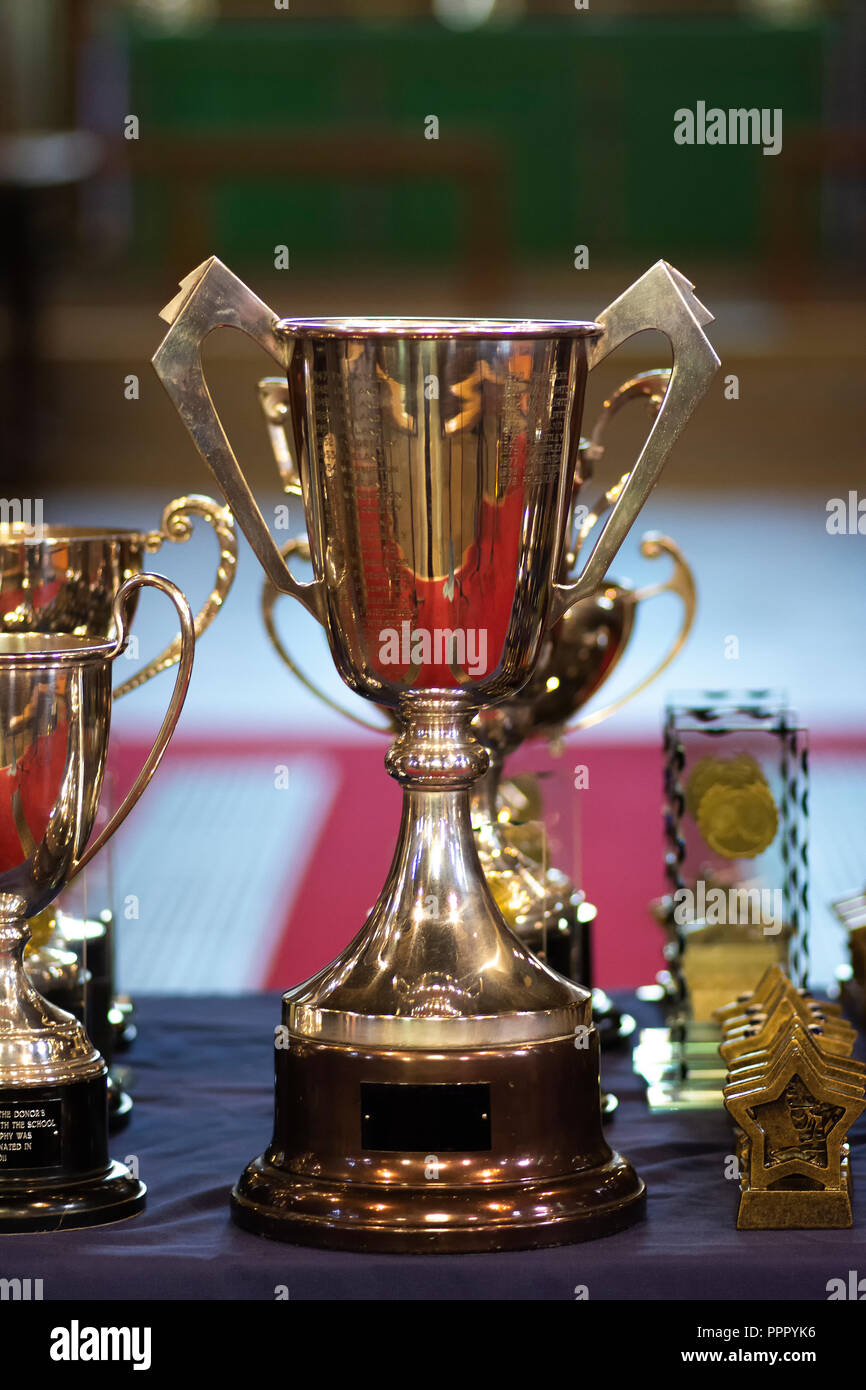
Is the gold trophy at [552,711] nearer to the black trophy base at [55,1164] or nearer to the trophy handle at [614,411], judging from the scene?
the trophy handle at [614,411]

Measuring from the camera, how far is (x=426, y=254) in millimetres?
12227

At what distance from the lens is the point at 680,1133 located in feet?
5.11

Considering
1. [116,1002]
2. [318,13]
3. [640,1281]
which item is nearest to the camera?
[640,1281]

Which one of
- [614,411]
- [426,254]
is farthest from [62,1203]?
[426,254]

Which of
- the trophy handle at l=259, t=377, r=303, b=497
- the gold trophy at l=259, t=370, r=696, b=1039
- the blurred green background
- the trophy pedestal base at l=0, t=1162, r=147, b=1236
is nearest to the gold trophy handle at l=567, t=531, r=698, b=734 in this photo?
the gold trophy at l=259, t=370, r=696, b=1039

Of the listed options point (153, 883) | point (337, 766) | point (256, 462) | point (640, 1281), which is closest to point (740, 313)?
point (256, 462)

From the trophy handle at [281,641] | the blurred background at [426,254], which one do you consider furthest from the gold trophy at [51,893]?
the blurred background at [426,254]

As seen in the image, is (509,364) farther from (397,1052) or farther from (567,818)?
(567,818)

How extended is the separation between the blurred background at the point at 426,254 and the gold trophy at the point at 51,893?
95.8 inches

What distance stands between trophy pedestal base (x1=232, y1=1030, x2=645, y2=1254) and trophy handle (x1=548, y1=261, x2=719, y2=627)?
33 centimetres

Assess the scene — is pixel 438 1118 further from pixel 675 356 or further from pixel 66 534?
pixel 66 534

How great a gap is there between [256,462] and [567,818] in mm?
7479

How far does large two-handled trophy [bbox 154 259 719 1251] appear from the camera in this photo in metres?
1.33

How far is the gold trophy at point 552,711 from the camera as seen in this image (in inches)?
66.2
